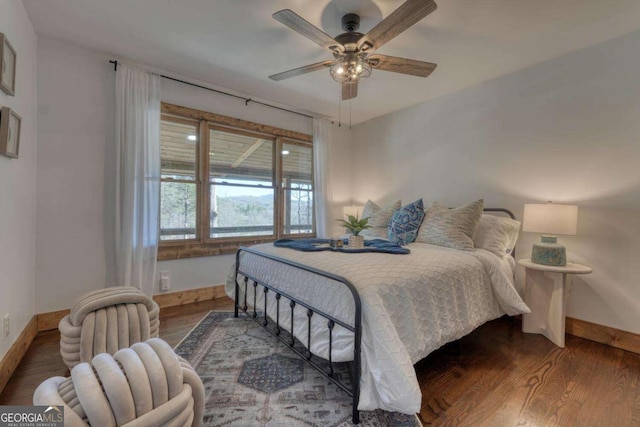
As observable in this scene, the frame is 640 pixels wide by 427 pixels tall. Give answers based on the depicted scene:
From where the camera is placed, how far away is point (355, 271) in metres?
1.63

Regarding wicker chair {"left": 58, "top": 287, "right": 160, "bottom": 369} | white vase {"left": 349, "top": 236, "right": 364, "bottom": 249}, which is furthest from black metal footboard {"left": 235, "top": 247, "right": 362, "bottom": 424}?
wicker chair {"left": 58, "top": 287, "right": 160, "bottom": 369}

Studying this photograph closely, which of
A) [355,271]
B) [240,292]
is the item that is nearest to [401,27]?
[355,271]

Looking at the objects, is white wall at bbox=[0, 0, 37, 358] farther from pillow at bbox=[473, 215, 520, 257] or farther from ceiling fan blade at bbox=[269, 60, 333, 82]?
pillow at bbox=[473, 215, 520, 257]

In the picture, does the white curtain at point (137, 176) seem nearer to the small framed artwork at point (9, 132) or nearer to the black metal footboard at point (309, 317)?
the small framed artwork at point (9, 132)

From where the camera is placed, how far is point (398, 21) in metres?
1.65

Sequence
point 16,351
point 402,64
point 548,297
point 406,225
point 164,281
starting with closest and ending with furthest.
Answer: point 16,351 → point 402,64 → point 548,297 → point 406,225 → point 164,281

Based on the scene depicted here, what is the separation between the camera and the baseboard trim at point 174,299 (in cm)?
242

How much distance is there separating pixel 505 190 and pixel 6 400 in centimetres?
426

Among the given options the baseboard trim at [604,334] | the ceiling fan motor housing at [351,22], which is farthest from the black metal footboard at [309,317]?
the baseboard trim at [604,334]

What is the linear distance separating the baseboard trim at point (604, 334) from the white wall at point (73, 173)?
4.43m

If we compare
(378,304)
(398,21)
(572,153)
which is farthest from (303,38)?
(572,153)

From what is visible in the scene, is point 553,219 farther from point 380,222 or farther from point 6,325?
point 6,325

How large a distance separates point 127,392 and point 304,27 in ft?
6.65

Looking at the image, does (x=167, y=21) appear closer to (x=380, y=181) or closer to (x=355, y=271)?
(x=355, y=271)
